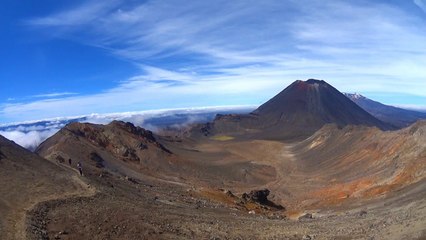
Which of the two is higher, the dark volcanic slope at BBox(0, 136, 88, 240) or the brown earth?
the dark volcanic slope at BBox(0, 136, 88, 240)

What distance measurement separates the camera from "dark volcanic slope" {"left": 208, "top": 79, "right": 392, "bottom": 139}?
134500 mm

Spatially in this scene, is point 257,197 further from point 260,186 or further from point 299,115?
point 299,115

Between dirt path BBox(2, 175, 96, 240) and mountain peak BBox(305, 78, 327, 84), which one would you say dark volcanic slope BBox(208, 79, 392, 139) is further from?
dirt path BBox(2, 175, 96, 240)

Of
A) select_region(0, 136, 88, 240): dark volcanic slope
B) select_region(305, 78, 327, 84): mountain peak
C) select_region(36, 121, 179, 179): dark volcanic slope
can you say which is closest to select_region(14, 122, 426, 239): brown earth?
select_region(36, 121, 179, 179): dark volcanic slope

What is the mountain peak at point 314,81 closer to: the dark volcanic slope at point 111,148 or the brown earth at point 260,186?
the brown earth at point 260,186

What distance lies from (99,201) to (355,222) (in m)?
14.1

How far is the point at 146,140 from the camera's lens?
8338 centimetres

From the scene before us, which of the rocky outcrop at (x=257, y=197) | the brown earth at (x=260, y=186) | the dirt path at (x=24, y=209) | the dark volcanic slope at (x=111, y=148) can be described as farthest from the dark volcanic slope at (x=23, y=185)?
the rocky outcrop at (x=257, y=197)

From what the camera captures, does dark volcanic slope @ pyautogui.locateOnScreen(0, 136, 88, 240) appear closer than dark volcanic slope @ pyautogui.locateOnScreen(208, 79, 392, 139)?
Yes

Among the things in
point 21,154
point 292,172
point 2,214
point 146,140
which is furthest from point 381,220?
point 146,140

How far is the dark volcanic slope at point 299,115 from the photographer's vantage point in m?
134

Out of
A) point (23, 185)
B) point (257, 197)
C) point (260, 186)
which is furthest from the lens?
point (260, 186)

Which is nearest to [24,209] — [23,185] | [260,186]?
[23,185]

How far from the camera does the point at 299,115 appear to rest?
140500mm
